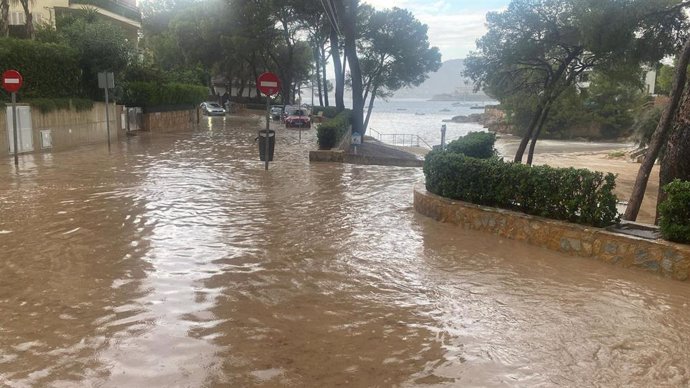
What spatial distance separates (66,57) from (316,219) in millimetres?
16096

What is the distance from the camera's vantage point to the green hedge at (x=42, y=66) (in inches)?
704

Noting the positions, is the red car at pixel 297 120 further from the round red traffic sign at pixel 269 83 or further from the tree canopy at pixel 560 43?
the round red traffic sign at pixel 269 83

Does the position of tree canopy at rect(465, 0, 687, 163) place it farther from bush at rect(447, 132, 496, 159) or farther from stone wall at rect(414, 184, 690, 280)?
stone wall at rect(414, 184, 690, 280)

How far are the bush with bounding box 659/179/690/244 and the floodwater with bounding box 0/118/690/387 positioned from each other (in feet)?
1.86

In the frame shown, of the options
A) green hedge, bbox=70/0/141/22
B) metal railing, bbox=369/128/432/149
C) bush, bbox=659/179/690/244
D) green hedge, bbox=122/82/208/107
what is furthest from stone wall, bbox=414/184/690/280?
metal railing, bbox=369/128/432/149

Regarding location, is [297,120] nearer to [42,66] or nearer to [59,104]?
[59,104]

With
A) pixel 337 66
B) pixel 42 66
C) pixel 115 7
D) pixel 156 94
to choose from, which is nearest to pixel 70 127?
pixel 42 66

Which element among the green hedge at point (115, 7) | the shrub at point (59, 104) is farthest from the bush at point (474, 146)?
the green hedge at point (115, 7)

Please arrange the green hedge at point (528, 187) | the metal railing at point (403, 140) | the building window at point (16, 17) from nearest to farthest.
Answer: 1. the green hedge at point (528, 187)
2. the building window at point (16, 17)
3. the metal railing at point (403, 140)

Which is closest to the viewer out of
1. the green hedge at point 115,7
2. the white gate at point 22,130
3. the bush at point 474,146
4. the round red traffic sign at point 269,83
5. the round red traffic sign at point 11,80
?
the bush at point 474,146

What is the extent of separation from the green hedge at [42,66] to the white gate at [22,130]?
0.60m

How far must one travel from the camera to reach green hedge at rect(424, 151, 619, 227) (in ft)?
23.8

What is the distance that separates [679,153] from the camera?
8.94 metres

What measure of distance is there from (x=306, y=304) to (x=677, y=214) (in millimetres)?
4426
